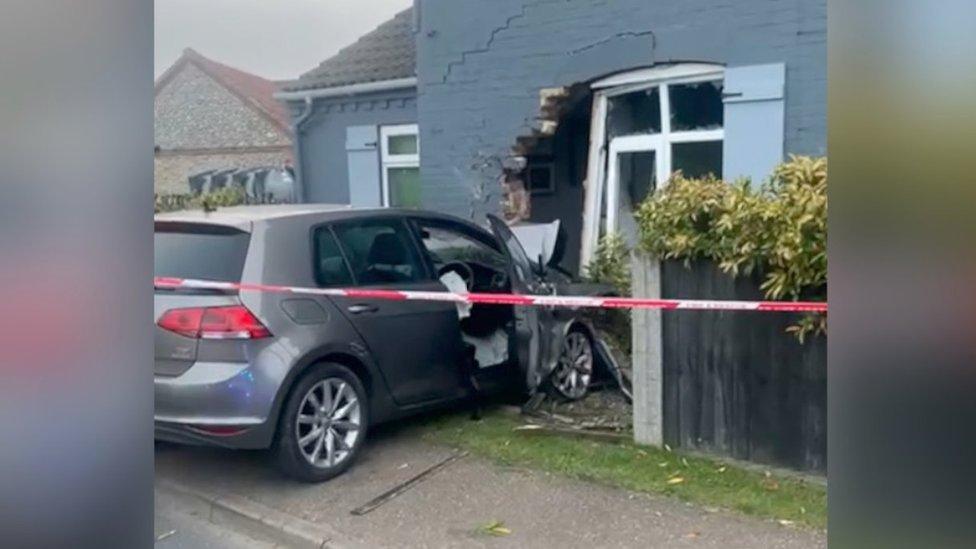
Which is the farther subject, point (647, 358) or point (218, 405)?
point (647, 358)

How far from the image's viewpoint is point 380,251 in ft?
18.1

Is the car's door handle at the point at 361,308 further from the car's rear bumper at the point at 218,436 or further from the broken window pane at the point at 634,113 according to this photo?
the broken window pane at the point at 634,113

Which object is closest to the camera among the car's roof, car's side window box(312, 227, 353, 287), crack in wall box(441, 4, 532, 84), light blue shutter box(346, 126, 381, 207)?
the car's roof

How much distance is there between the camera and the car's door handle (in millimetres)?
5191

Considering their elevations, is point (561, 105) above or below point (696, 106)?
above

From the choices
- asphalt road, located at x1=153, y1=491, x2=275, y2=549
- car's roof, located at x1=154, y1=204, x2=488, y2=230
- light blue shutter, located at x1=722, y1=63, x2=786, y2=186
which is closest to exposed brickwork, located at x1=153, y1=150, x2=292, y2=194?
car's roof, located at x1=154, y1=204, x2=488, y2=230

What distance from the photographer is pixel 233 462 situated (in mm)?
5152

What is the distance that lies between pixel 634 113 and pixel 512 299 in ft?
7.45

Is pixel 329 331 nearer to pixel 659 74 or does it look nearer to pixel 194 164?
pixel 194 164

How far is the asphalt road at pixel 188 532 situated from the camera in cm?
454

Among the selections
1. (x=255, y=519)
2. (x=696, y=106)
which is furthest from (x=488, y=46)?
(x=255, y=519)

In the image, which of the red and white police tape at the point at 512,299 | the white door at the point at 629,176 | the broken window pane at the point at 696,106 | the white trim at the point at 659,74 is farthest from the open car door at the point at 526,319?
the white trim at the point at 659,74

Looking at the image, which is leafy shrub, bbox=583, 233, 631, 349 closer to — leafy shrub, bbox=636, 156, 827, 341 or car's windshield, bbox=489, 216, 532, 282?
car's windshield, bbox=489, 216, 532, 282

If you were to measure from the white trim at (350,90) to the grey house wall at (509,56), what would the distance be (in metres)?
0.19
